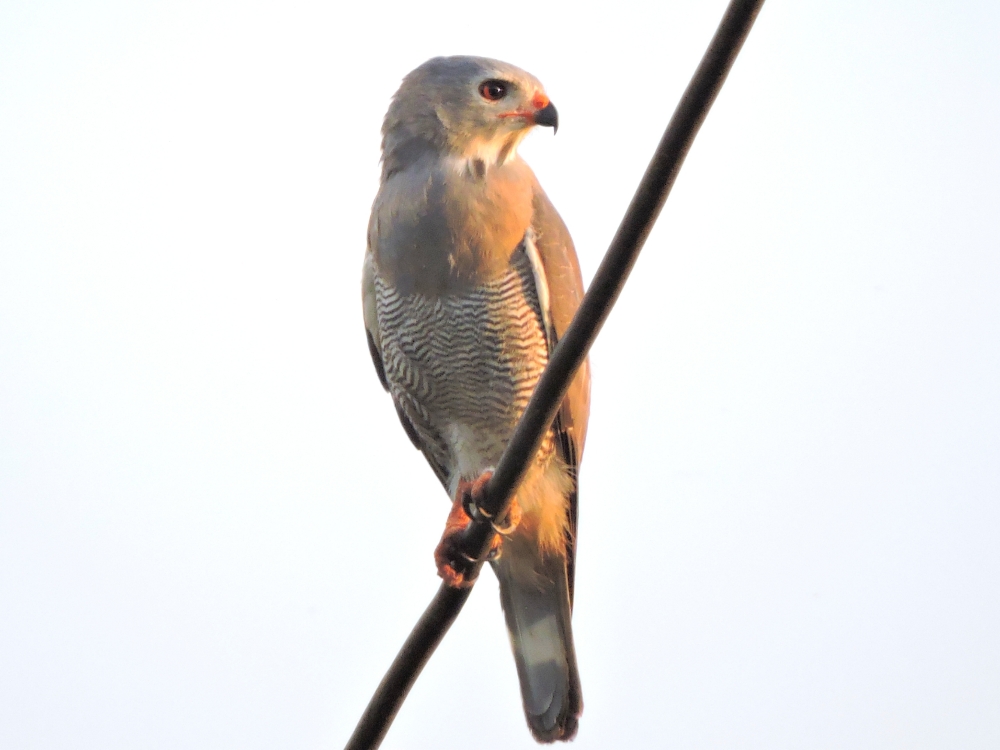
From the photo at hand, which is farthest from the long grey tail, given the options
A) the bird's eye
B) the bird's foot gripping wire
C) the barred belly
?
the bird's eye

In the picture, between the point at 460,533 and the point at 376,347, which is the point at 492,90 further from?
the point at 460,533

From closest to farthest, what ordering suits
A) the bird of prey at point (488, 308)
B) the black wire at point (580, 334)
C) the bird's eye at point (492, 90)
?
the black wire at point (580, 334) < the bird of prey at point (488, 308) < the bird's eye at point (492, 90)

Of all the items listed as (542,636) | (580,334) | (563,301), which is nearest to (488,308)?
(563,301)

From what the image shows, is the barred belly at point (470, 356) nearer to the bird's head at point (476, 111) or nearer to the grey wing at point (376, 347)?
the grey wing at point (376, 347)

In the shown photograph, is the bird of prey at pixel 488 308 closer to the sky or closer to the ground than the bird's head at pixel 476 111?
closer to the ground

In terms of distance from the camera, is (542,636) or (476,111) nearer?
(476,111)

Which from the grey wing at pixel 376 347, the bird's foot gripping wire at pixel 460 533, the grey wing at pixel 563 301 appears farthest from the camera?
the grey wing at pixel 376 347

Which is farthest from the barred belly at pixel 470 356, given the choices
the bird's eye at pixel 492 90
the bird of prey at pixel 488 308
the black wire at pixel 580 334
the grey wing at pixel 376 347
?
the black wire at pixel 580 334
